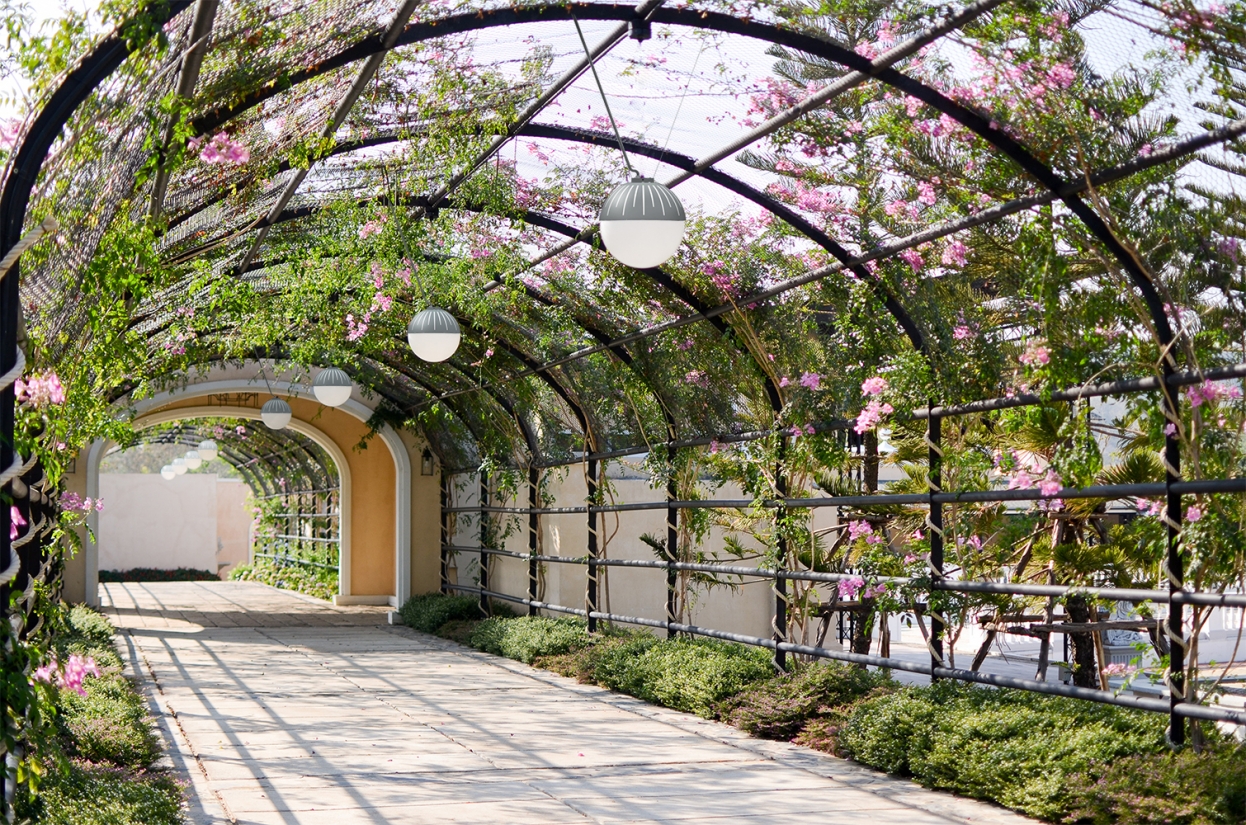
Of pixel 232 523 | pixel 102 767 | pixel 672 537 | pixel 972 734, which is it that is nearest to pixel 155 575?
pixel 232 523

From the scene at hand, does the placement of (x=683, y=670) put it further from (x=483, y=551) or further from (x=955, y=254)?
(x=483, y=551)

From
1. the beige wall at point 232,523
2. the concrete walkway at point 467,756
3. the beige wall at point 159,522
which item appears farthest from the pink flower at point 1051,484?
the beige wall at point 232,523

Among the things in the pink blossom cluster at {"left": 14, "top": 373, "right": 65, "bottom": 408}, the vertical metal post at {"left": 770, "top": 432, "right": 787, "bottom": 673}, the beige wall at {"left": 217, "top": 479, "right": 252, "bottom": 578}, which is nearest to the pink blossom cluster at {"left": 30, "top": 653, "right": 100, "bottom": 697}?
the pink blossom cluster at {"left": 14, "top": 373, "right": 65, "bottom": 408}

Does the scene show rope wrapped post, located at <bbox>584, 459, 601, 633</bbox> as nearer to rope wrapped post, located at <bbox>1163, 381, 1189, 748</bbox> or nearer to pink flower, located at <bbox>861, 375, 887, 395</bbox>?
pink flower, located at <bbox>861, 375, 887, 395</bbox>

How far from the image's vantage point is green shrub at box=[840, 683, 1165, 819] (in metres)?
5.26

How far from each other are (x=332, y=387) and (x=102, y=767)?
4.95 metres

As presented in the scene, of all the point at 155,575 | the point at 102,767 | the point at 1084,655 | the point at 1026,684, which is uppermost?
the point at 1026,684

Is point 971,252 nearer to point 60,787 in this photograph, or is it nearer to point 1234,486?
point 1234,486

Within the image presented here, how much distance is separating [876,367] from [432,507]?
10992mm

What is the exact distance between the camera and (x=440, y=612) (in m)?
15.1

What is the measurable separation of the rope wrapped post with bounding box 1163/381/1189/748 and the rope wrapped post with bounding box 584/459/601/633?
664 centimetres

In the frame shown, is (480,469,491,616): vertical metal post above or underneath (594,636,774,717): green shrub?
above

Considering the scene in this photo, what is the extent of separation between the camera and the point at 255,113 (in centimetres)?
576

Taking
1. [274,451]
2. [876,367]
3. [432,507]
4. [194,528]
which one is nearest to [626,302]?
[876,367]
